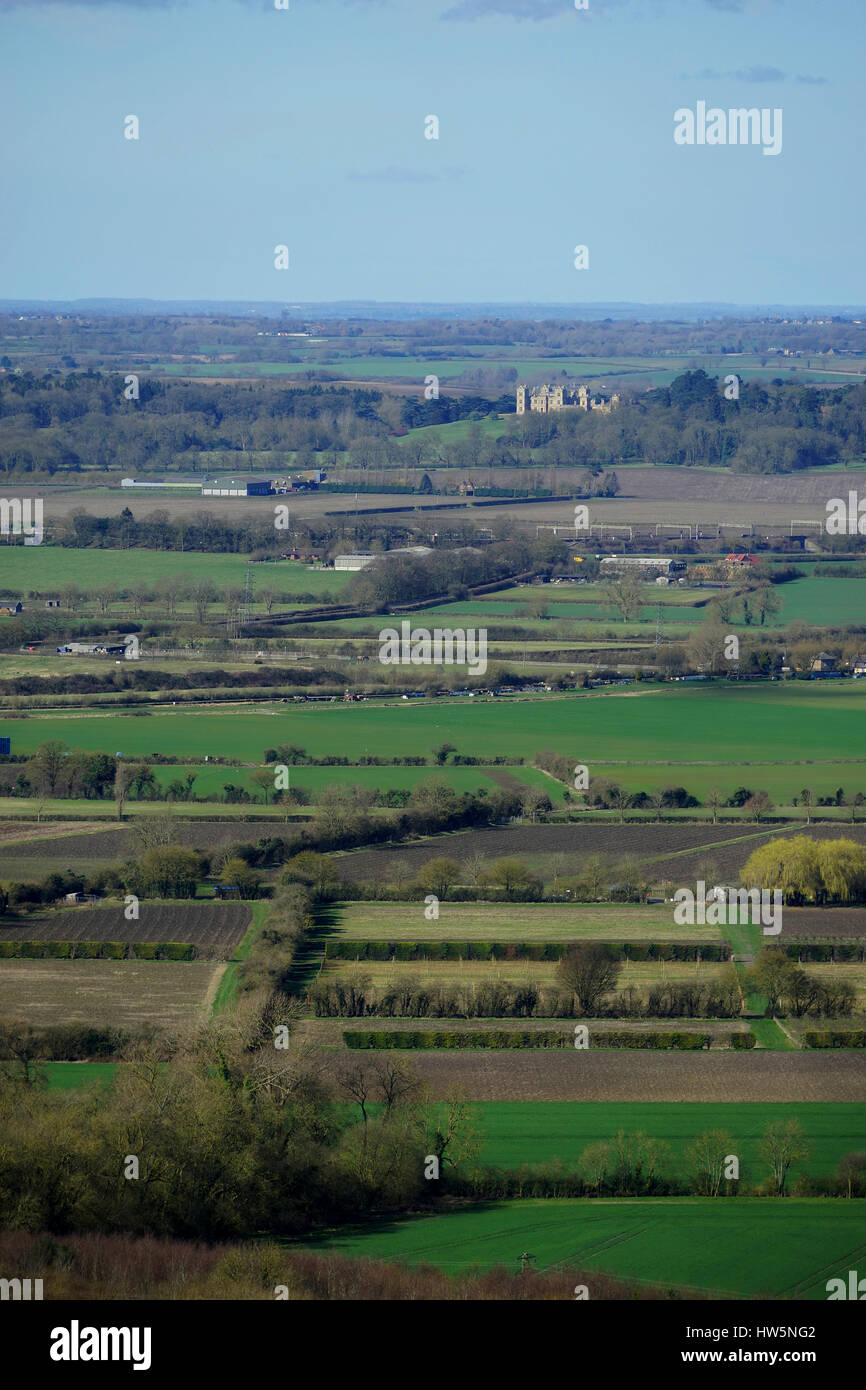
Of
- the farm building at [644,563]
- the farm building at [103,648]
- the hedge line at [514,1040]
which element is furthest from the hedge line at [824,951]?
the farm building at [644,563]

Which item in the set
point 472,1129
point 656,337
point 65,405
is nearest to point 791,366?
point 656,337

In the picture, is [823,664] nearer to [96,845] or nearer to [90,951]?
[96,845]

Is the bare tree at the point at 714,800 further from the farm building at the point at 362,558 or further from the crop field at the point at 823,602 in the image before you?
the farm building at the point at 362,558

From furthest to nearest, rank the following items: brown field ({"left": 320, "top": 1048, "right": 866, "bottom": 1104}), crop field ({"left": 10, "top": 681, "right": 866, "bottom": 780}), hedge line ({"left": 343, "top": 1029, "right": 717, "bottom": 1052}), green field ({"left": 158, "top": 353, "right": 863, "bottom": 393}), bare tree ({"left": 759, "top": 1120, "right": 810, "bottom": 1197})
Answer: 1. green field ({"left": 158, "top": 353, "right": 863, "bottom": 393})
2. crop field ({"left": 10, "top": 681, "right": 866, "bottom": 780})
3. hedge line ({"left": 343, "top": 1029, "right": 717, "bottom": 1052})
4. brown field ({"left": 320, "top": 1048, "right": 866, "bottom": 1104})
5. bare tree ({"left": 759, "top": 1120, "right": 810, "bottom": 1197})

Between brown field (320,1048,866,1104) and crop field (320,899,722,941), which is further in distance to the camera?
crop field (320,899,722,941)

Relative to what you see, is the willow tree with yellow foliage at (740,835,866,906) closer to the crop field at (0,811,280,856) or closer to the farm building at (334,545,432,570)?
the crop field at (0,811,280,856)

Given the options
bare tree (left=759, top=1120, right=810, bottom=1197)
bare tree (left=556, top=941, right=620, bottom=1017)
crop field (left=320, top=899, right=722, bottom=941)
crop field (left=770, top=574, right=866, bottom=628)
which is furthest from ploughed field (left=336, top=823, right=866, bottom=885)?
crop field (left=770, top=574, right=866, bottom=628)
